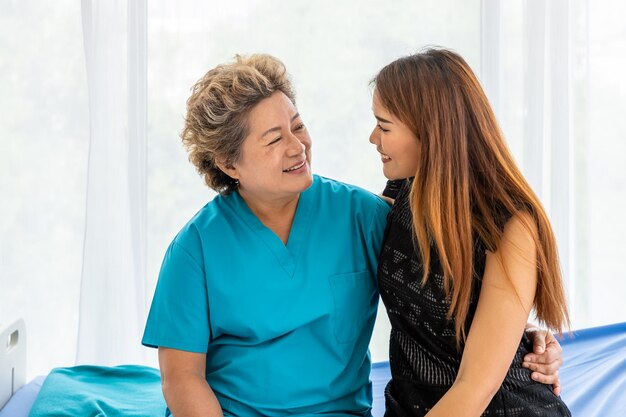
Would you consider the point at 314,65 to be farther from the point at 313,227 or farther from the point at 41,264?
the point at 313,227

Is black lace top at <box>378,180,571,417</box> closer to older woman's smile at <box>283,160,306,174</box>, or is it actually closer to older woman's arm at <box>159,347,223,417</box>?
older woman's smile at <box>283,160,306,174</box>

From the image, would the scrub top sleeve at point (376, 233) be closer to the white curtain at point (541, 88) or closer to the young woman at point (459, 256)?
the young woman at point (459, 256)

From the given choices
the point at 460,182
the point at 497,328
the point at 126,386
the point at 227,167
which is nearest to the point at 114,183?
the point at 126,386

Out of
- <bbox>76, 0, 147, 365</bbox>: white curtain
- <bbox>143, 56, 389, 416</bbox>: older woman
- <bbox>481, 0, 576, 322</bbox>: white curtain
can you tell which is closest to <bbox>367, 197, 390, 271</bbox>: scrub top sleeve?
<bbox>143, 56, 389, 416</bbox>: older woman

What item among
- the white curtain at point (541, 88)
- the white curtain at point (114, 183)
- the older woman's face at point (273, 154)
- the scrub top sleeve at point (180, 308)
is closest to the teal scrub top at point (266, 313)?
the scrub top sleeve at point (180, 308)

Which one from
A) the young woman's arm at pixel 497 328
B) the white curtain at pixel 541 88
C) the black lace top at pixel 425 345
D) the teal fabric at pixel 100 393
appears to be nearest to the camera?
the young woman's arm at pixel 497 328

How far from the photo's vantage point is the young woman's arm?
1.51 metres

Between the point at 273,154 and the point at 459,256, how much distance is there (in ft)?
1.49

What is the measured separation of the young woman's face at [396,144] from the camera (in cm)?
166

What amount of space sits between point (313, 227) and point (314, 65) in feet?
5.53

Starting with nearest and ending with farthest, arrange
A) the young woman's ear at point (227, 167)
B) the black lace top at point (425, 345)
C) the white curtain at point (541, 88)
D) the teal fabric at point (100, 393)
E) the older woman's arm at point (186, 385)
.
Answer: the black lace top at point (425, 345), the older woman's arm at point (186, 385), the young woman's ear at point (227, 167), the teal fabric at point (100, 393), the white curtain at point (541, 88)

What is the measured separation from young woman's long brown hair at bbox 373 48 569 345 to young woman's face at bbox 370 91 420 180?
19 mm

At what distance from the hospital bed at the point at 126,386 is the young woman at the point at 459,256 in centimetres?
51

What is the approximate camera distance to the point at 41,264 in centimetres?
340
